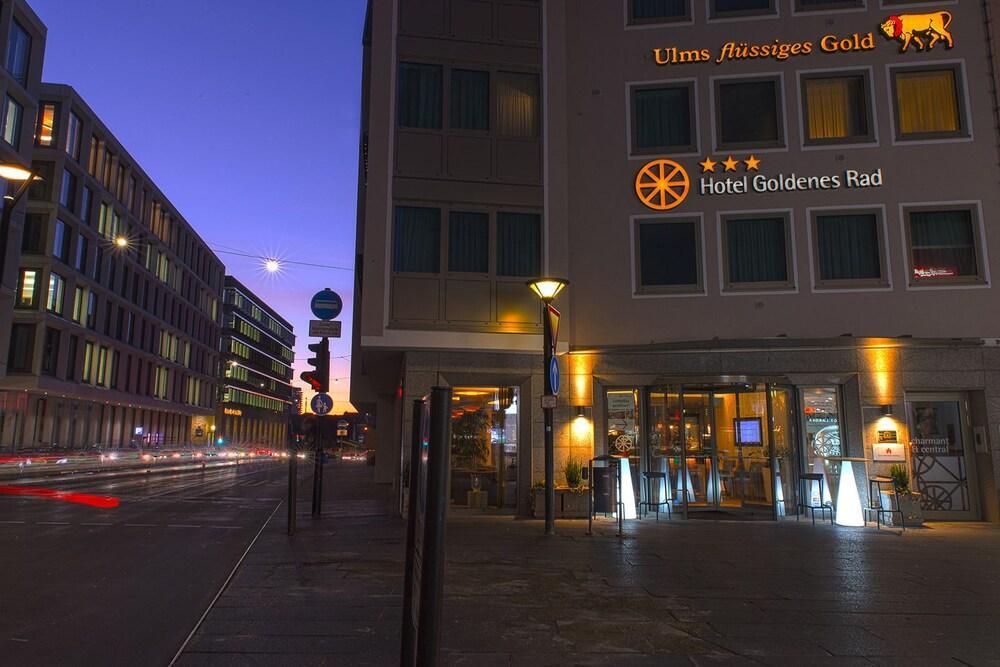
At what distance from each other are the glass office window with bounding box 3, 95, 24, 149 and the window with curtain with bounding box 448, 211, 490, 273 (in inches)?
1453

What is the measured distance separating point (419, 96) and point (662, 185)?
5840 millimetres

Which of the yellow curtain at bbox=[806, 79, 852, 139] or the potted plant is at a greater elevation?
the yellow curtain at bbox=[806, 79, 852, 139]

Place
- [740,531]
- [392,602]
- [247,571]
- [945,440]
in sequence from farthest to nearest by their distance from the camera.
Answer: [945,440]
[740,531]
[247,571]
[392,602]

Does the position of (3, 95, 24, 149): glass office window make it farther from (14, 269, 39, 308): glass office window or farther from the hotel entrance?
the hotel entrance

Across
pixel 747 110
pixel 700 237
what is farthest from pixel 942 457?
pixel 747 110

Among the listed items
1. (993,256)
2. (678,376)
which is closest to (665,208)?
(678,376)

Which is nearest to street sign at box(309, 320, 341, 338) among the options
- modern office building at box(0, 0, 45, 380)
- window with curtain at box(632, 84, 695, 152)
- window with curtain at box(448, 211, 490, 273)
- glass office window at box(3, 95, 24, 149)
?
window with curtain at box(448, 211, 490, 273)

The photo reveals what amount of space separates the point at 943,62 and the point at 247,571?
17376 millimetres

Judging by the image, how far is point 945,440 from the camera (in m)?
14.9

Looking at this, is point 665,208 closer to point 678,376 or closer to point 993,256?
point 678,376

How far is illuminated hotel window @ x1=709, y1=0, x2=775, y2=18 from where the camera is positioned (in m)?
16.8

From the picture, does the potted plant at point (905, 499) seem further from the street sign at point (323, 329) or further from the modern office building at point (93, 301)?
the modern office building at point (93, 301)

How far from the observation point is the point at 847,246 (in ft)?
52.1

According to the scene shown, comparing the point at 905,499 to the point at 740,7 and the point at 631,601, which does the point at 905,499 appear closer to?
the point at 631,601
